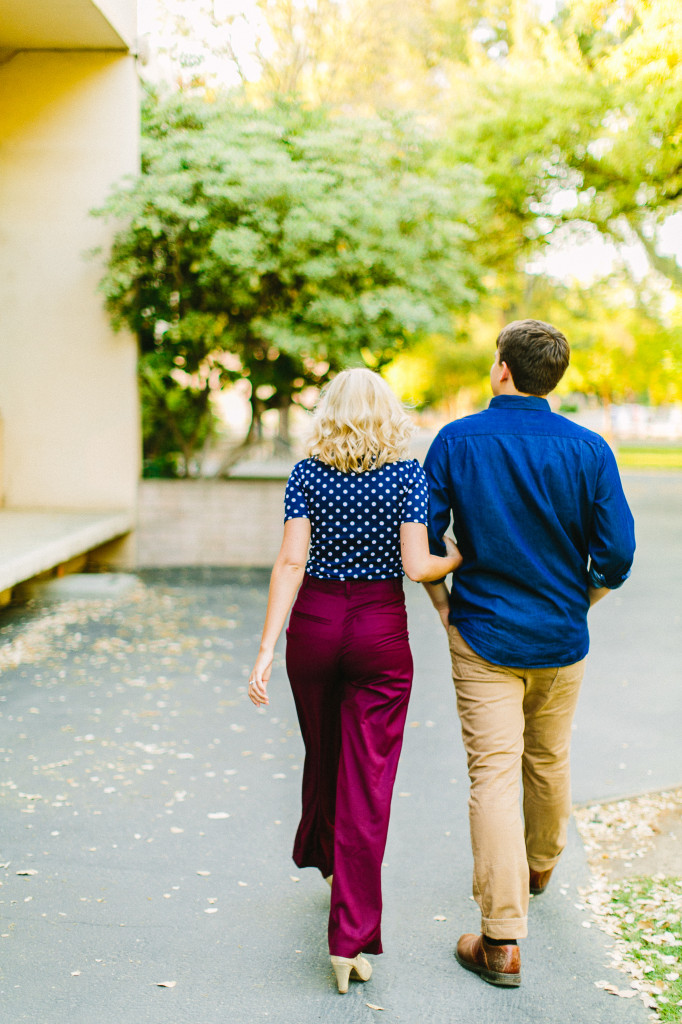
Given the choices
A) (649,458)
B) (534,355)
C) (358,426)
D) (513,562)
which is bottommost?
(649,458)

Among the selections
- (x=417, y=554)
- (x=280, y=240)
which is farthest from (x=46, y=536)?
(x=417, y=554)

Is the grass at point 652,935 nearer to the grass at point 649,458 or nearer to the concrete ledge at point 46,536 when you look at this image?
the concrete ledge at point 46,536

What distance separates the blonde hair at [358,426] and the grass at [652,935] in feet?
6.02

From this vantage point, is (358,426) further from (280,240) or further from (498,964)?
(280,240)

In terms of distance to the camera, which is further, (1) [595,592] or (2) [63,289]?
(2) [63,289]

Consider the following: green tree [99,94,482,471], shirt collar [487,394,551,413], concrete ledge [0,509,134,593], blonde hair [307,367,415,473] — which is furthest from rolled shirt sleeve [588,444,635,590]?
green tree [99,94,482,471]

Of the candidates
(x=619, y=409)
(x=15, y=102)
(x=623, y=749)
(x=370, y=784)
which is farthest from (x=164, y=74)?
(x=619, y=409)

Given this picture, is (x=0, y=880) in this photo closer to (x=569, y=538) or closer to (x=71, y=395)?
(x=569, y=538)

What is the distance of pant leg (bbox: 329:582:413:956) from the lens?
2812 mm

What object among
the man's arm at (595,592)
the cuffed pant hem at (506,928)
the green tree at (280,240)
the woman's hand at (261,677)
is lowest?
the cuffed pant hem at (506,928)

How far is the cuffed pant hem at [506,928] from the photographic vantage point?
282 centimetres

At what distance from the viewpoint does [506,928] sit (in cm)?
283

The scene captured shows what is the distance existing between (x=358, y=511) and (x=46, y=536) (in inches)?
228

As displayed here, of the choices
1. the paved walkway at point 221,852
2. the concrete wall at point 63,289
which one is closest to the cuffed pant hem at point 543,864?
the paved walkway at point 221,852
